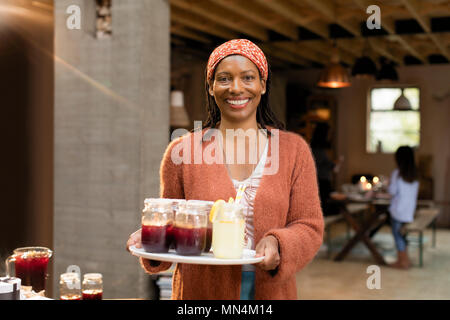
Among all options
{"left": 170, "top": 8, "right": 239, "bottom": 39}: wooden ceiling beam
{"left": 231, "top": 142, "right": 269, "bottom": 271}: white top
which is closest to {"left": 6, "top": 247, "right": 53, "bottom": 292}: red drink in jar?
{"left": 231, "top": 142, "right": 269, "bottom": 271}: white top

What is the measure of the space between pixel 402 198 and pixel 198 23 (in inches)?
128

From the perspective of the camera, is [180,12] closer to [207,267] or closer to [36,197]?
[36,197]

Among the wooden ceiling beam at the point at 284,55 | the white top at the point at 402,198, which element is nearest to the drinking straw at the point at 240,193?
the white top at the point at 402,198

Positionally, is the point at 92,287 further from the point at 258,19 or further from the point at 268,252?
the point at 258,19

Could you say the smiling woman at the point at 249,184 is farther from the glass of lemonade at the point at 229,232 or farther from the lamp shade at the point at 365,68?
the lamp shade at the point at 365,68

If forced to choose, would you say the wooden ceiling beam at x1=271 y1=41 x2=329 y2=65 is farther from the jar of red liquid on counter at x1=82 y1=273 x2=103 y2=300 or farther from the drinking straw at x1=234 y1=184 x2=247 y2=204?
the drinking straw at x1=234 y1=184 x2=247 y2=204

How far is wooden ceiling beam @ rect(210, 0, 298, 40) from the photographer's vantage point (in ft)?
18.9

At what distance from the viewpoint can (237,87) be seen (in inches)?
61.9

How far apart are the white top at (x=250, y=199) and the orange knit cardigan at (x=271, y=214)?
0.03m

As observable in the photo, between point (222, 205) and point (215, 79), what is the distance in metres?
0.38

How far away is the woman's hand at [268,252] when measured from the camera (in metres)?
1.44

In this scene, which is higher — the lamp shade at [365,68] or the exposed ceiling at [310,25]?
the exposed ceiling at [310,25]

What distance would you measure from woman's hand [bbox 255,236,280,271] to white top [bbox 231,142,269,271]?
13 centimetres

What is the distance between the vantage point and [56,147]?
12.9ft
